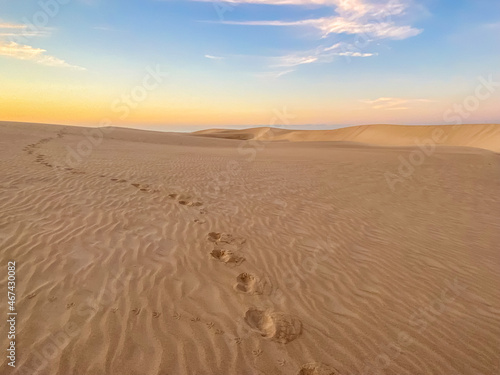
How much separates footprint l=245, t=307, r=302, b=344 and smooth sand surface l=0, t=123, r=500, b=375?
16 mm

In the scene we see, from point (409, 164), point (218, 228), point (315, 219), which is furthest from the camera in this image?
point (409, 164)

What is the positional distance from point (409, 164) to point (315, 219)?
11.2m

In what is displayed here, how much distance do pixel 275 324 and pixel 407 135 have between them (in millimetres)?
65523

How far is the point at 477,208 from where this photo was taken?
28.7 ft

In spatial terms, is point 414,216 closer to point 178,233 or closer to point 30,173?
point 178,233

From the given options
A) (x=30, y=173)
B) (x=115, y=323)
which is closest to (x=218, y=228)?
(x=115, y=323)

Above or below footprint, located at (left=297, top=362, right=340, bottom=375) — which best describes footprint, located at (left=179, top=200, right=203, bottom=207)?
above

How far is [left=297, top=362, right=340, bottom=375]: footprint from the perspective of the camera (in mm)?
2727

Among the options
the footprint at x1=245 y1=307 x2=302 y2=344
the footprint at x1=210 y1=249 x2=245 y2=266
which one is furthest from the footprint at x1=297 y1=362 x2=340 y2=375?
the footprint at x1=210 y1=249 x2=245 y2=266

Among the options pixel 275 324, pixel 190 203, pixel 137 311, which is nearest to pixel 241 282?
pixel 275 324

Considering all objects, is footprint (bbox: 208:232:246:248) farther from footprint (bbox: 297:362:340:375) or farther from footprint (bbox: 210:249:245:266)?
footprint (bbox: 297:362:340:375)

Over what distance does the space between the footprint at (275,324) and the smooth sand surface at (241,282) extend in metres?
0.02

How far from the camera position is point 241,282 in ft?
13.5

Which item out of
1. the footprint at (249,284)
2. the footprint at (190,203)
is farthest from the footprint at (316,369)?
the footprint at (190,203)
